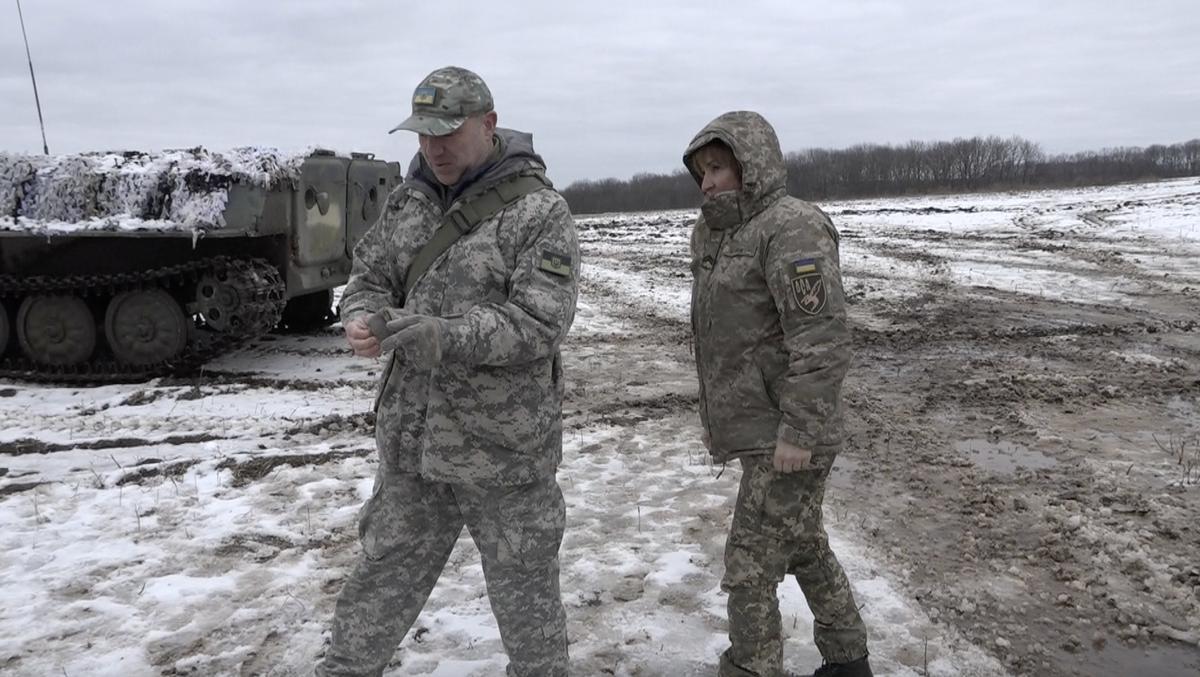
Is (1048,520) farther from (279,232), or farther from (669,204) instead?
(669,204)

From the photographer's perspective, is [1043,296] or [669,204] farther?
[669,204]

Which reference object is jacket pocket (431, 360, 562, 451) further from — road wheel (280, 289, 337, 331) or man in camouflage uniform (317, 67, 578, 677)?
road wheel (280, 289, 337, 331)

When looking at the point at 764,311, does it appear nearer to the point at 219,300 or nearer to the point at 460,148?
the point at 460,148

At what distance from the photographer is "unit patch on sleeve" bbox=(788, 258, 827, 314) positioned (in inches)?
108

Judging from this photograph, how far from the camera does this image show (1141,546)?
4340 millimetres

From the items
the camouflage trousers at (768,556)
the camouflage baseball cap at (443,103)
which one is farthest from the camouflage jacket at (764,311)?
the camouflage baseball cap at (443,103)

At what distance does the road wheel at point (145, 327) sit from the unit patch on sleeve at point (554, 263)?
7.47 metres

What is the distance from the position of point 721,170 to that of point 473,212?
86cm

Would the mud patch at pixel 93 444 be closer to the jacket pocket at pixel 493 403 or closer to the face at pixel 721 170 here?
the jacket pocket at pixel 493 403

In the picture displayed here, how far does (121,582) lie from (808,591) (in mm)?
3136

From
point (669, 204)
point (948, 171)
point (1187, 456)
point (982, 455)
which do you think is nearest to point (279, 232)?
point (982, 455)

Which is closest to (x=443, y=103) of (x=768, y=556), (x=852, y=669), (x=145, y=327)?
(x=768, y=556)

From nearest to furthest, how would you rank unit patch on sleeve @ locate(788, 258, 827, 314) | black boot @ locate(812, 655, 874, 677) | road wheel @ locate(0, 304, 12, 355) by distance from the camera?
unit patch on sleeve @ locate(788, 258, 827, 314)
black boot @ locate(812, 655, 874, 677)
road wheel @ locate(0, 304, 12, 355)

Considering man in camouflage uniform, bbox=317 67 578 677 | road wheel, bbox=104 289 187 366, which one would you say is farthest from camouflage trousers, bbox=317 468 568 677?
road wheel, bbox=104 289 187 366
